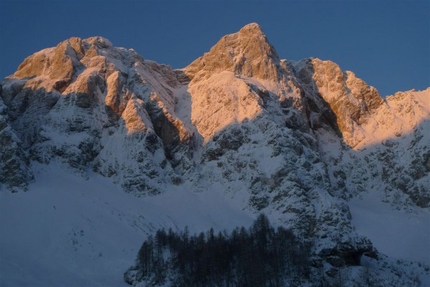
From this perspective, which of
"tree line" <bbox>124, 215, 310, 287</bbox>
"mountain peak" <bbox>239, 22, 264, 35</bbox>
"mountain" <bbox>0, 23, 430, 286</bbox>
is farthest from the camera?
"mountain peak" <bbox>239, 22, 264, 35</bbox>

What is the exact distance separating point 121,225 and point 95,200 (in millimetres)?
8649

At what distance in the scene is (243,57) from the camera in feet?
468

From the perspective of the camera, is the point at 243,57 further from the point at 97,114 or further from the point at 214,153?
the point at 97,114

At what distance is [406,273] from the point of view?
91500 mm

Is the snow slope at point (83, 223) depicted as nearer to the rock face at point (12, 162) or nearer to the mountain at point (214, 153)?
the mountain at point (214, 153)

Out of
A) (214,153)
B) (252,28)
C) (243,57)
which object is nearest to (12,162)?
(214,153)

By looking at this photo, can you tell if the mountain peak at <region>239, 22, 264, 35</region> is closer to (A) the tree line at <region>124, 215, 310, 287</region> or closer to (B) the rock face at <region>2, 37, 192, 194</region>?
(B) the rock face at <region>2, 37, 192, 194</region>

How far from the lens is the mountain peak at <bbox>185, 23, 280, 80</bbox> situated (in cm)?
14025

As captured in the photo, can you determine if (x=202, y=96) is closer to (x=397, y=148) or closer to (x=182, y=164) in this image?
(x=182, y=164)

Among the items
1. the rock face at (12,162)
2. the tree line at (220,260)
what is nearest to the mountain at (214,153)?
the rock face at (12,162)

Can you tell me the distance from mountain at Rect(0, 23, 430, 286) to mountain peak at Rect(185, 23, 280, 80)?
0.33 meters

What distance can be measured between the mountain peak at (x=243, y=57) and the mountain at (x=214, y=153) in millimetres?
331

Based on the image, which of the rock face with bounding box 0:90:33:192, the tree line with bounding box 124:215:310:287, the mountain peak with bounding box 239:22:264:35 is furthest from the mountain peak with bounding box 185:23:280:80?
the tree line with bounding box 124:215:310:287

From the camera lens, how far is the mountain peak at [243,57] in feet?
460
